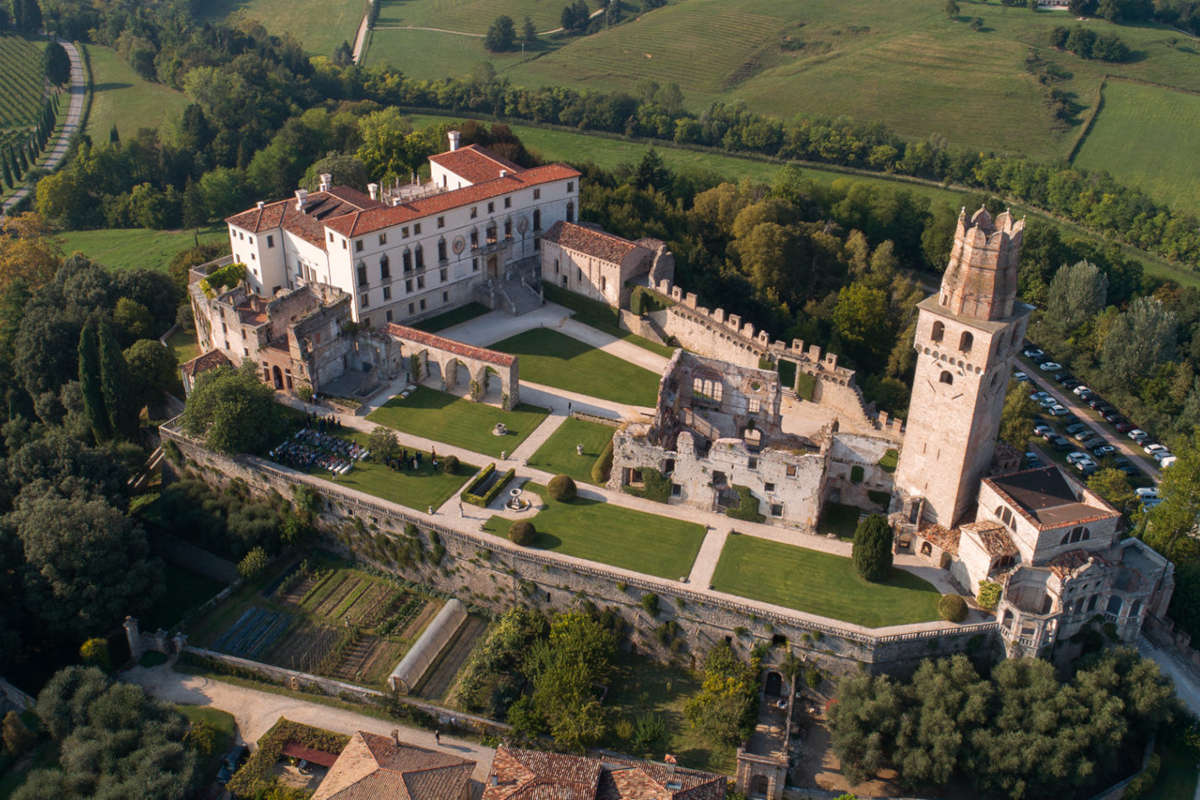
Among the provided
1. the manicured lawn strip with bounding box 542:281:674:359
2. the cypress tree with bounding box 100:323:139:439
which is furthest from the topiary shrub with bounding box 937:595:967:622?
the cypress tree with bounding box 100:323:139:439

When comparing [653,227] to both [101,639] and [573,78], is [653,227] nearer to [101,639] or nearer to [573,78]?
[101,639]

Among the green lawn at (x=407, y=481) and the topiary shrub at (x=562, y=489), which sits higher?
the topiary shrub at (x=562, y=489)

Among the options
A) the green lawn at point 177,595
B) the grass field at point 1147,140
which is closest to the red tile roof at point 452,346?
the green lawn at point 177,595

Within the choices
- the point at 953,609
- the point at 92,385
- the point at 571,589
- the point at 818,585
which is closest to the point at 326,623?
the point at 571,589

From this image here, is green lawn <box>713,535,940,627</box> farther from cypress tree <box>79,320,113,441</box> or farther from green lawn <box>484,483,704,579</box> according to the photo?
cypress tree <box>79,320,113,441</box>

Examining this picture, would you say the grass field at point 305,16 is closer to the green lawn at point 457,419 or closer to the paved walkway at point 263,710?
the green lawn at point 457,419

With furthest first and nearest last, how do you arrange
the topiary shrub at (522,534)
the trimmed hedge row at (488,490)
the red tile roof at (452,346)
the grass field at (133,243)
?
the grass field at (133,243) → the red tile roof at (452,346) → the trimmed hedge row at (488,490) → the topiary shrub at (522,534)

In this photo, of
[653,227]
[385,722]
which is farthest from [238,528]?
[653,227]
